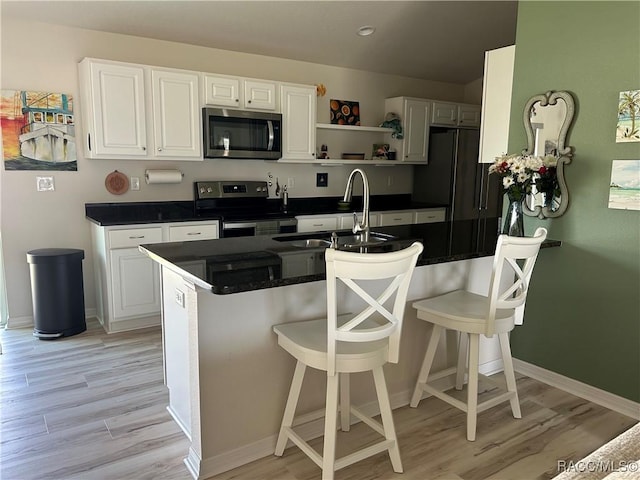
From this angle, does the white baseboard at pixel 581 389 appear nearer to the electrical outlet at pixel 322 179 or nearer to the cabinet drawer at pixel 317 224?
the cabinet drawer at pixel 317 224

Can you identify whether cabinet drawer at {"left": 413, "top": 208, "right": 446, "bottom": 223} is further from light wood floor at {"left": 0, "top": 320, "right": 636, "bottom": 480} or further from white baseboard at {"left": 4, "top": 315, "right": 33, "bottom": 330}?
white baseboard at {"left": 4, "top": 315, "right": 33, "bottom": 330}

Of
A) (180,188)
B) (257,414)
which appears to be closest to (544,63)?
(257,414)

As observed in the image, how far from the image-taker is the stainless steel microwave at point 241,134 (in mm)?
3982

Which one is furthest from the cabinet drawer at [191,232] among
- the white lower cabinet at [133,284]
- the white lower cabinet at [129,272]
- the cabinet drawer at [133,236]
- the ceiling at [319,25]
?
the ceiling at [319,25]

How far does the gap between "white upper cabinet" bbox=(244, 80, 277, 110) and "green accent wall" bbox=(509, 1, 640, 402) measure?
2.13 m

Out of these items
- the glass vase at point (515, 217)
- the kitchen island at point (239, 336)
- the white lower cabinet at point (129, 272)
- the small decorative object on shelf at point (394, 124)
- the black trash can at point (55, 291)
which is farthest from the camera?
the small decorative object on shelf at point (394, 124)

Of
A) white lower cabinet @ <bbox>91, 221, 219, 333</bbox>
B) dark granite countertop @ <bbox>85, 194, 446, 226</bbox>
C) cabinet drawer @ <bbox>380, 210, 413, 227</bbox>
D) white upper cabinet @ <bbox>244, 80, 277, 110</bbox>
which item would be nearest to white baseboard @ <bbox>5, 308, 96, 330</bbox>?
white lower cabinet @ <bbox>91, 221, 219, 333</bbox>

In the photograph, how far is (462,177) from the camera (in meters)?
5.32

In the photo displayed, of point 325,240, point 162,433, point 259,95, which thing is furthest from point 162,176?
point 162,433

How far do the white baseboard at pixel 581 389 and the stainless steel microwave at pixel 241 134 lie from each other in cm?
267

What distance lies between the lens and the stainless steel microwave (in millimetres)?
3982

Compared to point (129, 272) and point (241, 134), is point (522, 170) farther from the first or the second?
point (129, 272)

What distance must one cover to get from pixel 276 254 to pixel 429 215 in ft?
11.2

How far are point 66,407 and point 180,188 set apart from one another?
2.21 metres
